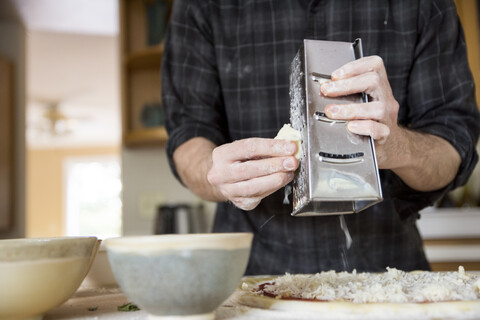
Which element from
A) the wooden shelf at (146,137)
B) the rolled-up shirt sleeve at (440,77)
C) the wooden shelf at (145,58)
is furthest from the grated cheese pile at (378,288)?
the wooden shelf at (145,58)

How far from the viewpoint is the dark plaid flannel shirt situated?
1169 millimetres

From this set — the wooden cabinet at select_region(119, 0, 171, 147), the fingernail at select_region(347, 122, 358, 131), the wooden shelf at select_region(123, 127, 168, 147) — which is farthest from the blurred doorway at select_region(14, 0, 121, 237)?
the fingernail at select_region(347, 122, 358, 131)

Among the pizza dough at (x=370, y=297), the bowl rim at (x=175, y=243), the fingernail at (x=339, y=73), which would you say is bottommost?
the pizza dough at (x=370, y=297)

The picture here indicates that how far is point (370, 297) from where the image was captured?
605mm

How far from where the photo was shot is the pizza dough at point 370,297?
555 millimetres

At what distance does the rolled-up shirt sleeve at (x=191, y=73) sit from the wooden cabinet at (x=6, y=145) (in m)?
2.54

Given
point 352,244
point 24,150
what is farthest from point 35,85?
point 352,244

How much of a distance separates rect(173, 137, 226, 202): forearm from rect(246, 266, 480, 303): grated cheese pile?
333mm

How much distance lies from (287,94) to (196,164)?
11.2 inches

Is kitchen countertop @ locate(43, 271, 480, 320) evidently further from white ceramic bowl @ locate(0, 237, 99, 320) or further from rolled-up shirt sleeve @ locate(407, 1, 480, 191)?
rolled-up shirt sleeve @ locate(407, 1, 480, 191)

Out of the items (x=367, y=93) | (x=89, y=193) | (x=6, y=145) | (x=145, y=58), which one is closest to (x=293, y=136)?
(x=367, y=93)

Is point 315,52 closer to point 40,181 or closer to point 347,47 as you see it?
point 347,47

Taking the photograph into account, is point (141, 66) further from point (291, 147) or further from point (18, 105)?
point (291, 147)

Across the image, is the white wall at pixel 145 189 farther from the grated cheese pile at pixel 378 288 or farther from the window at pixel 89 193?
the window at pixel 89 193
